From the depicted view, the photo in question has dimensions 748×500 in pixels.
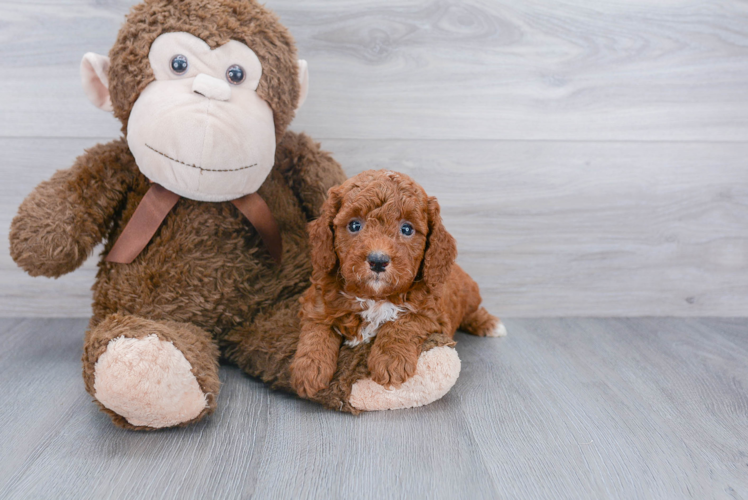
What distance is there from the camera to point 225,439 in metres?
0.86

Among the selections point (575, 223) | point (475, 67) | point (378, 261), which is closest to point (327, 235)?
point (378, 261)

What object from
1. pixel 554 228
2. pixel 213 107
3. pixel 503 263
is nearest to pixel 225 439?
pixel 213 107

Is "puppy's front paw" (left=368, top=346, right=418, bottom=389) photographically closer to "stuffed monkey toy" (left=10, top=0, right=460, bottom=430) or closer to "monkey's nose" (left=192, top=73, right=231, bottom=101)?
"stuffed monkey toy" (left=10, top=0, right=460, bottom=430)

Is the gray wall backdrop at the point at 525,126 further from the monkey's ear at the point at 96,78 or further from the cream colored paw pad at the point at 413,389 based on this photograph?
the cream colored paw pad at the point at 413,389

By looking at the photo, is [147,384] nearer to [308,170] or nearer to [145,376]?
[145,376]

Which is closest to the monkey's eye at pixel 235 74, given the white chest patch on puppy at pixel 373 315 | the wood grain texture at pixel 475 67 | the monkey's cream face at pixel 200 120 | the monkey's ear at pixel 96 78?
the monkey's cream face at pixel 200 120

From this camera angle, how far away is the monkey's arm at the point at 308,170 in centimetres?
115

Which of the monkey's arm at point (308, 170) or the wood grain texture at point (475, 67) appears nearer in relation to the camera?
Answer: the monkey's arm at point (308, 170)

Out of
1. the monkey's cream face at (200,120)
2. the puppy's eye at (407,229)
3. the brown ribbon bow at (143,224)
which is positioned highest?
the monkey's cream face at (200,120)

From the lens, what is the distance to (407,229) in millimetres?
901

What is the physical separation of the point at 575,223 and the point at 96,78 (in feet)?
3.88

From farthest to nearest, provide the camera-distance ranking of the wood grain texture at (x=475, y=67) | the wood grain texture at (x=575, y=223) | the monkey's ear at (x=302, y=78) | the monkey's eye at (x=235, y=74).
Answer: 1. the wood grain texture at (x=575, y=223)
2. the wood grain texture at (x=475, y=67)
3. the monkey's ear at (x=302, y=78)
4. the monkey's eye at (x=235, y=74)

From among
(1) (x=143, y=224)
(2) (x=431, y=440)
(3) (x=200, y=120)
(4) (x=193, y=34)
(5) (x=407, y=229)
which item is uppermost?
(4) (x=193, y=34)

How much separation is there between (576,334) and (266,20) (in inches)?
40.9
